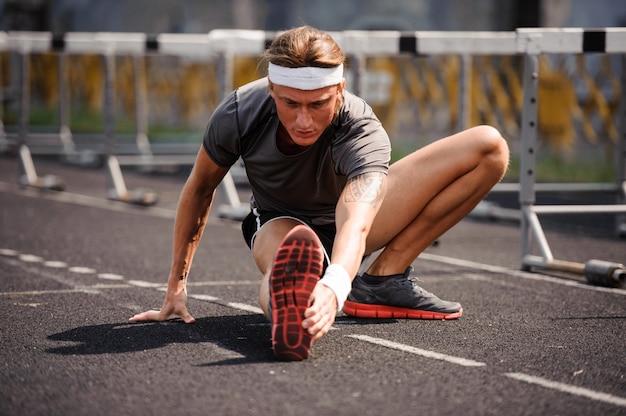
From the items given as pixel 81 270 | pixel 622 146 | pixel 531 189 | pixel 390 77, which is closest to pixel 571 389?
pixel 531 189

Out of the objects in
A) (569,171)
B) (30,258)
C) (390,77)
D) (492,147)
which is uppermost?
(492,147)

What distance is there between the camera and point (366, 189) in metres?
4.15

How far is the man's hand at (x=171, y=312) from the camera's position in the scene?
4.66 metres

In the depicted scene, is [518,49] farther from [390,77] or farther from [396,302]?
[390,77]

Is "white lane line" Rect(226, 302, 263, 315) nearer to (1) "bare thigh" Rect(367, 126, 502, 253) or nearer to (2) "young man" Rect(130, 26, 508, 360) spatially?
(2) "young man" Rect(130, 26, 508, 360)

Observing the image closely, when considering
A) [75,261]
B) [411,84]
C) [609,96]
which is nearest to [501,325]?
[75,261]

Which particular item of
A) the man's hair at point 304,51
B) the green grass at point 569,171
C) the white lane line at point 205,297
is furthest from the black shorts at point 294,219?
the green grass at point 569,171

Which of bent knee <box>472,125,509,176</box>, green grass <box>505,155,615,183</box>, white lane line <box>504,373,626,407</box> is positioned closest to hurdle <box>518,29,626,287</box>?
bent knee <box>472,125,509,176</box>

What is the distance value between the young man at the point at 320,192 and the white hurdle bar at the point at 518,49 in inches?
63.5

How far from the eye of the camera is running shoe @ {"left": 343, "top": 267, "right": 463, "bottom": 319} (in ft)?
16.0

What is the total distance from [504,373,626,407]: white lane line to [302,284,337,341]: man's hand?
26.9 inches

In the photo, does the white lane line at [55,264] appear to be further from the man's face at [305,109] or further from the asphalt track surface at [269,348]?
the man's face at [305,109]

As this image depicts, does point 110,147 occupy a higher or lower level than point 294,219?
lower

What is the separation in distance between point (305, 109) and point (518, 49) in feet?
9.55
